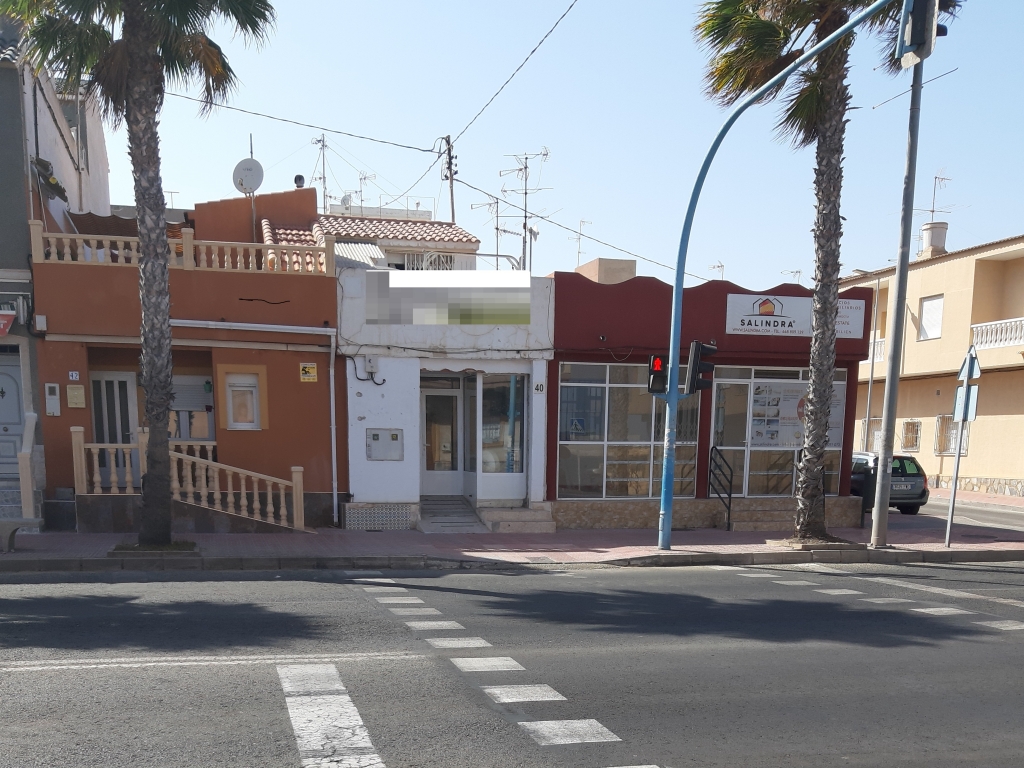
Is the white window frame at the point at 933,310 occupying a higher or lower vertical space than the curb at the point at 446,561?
higher

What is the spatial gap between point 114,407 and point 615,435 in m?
9.83

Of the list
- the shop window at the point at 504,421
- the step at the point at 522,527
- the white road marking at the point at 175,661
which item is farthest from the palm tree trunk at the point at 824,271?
the white road marking at the point at 175,661

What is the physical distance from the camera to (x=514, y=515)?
14.6 metres

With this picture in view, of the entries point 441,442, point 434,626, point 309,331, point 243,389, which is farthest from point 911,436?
point 434,626

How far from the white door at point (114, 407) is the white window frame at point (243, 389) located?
1.99 m

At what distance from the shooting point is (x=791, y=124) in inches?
499

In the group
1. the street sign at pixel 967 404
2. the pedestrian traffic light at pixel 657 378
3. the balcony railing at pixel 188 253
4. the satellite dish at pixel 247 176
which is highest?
the satellite dish at pixel 247 176

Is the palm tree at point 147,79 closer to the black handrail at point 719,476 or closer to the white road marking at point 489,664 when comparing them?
the white road marking at point 489,664

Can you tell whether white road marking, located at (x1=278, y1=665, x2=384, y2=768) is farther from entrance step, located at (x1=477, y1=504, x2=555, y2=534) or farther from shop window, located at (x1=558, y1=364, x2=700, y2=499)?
shop window, located at (x1=558, y1=364, x2=700, y2=499)

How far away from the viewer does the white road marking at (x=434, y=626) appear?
7.43 meters

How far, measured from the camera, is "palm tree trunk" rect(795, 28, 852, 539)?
1236cm

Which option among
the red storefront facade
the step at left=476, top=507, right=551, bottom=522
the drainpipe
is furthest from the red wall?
the drainpipe

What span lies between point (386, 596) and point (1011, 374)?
23.5 metres

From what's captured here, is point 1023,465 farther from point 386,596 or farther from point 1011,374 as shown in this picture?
point 386,596
